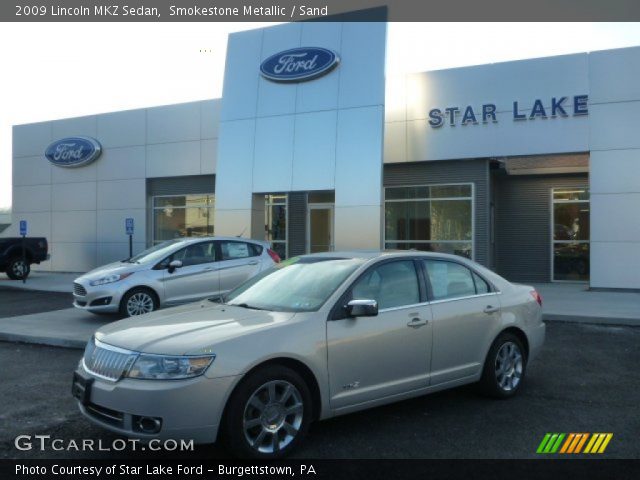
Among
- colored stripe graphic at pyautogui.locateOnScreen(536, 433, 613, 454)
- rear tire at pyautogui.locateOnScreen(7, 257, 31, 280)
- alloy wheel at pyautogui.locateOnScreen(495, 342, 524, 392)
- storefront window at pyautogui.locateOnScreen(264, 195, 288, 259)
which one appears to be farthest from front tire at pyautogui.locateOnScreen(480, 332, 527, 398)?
rear tire at pyautogui.locateOnScreen(7, 257, 31, 280)

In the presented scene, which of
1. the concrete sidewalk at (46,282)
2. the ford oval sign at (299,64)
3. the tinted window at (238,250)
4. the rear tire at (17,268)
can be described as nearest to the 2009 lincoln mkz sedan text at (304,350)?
the tinted window at (238,250)

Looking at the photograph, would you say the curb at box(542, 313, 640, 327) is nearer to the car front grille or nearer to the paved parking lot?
the car front grille

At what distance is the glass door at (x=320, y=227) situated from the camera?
1936 centimetres

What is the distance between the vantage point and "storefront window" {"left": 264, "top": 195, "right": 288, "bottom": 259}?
20.0 m

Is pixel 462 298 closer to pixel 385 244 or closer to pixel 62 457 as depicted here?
pixel 62 457

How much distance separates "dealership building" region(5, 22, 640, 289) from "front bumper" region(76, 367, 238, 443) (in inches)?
467

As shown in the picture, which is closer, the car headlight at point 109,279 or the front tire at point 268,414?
the front tire at point 268,414

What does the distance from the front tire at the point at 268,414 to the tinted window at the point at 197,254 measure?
7132mm

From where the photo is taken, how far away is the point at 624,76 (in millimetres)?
14906

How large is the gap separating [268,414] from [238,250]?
7.68m

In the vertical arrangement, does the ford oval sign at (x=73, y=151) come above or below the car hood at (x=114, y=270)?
above

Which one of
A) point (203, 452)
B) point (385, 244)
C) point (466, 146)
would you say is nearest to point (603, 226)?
point (466, 146)

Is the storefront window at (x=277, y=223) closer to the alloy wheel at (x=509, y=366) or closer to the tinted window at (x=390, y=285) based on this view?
the alloy wheel at (x=509, y=366)

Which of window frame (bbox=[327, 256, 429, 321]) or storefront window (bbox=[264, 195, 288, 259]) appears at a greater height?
storefront window (bbox=[264, 195, 288, 259])
